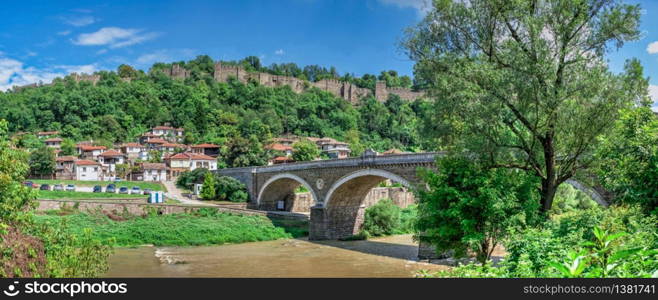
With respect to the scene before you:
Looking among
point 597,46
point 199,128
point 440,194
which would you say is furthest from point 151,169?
point 597,46

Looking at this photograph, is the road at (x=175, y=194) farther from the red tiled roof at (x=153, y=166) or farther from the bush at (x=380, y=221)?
the bush at (x=380, y=221)

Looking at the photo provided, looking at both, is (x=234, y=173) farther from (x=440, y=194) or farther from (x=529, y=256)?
(x=529, y=256)

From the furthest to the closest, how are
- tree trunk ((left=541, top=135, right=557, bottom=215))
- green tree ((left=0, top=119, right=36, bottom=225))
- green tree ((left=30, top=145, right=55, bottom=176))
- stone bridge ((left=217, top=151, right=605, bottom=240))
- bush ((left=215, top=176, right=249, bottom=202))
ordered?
1. green tree ((left=30, top=145, right=55, bottom=176))
2. bush ((left=215, top=176, right=249, bottom=202))
3. stone bridge ((left=217, top=151, right=605, bottom=240))
4. tree trunk ((left=541, top=135, right=557, bottom=215))
5. green tree ((left=0, top=119, right=36, bottom=225))

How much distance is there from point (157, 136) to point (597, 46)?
71118mm

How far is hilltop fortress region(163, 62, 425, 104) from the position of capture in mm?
115438

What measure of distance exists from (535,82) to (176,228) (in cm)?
2562

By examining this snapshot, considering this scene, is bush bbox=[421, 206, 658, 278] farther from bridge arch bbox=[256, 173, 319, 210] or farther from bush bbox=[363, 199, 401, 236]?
bridge arch bbox=[256, 173, 319, 210]

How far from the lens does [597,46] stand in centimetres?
1400

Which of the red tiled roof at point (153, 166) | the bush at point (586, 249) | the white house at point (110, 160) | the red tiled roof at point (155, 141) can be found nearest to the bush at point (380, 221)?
the bush at point (586, 249)

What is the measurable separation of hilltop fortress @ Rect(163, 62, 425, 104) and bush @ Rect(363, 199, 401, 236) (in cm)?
8247

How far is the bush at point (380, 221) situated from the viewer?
36.6 m

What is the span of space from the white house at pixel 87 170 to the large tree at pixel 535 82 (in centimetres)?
5143

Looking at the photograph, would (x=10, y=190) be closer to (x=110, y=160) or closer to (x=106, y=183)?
(x=106, y=183)

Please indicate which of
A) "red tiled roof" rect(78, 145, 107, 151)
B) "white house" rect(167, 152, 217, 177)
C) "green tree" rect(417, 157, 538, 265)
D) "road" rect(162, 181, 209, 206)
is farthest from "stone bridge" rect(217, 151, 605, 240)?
"red tiled roof" rect(78, 145, 107, 151)
